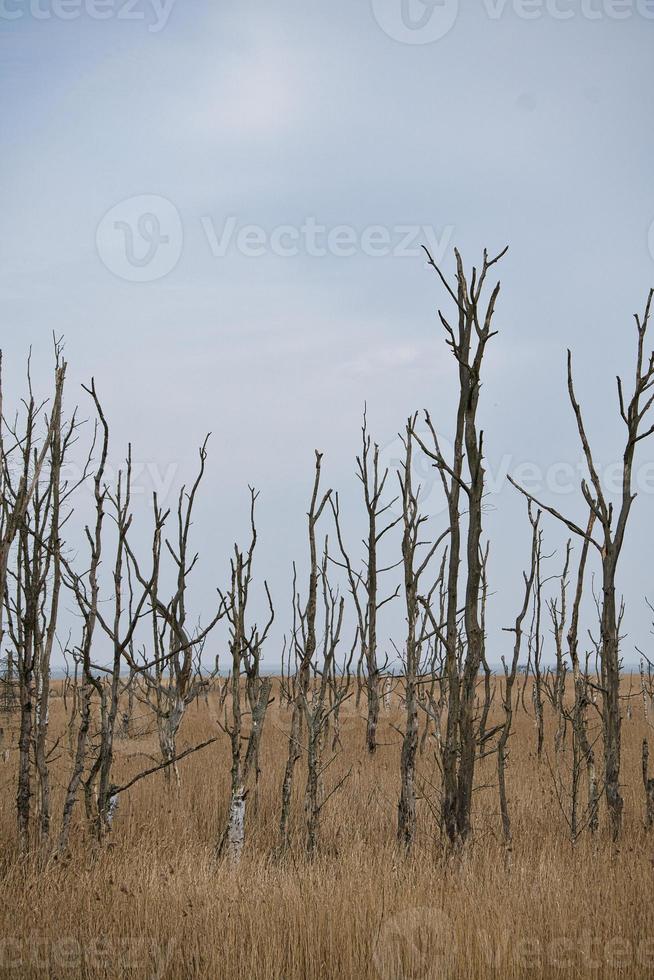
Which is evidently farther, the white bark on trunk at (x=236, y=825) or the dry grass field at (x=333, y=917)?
the white bark on trunk at (x=236, y=825)

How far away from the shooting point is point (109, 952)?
12.9 feet

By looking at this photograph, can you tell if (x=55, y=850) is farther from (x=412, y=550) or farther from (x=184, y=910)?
(x=412, y=550)

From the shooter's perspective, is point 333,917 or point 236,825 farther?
point 236,825

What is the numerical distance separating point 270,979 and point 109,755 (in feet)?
7.47

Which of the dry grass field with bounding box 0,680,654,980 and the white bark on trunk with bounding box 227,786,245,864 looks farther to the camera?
the white bark on trunk with bounding box 227,786,245,864

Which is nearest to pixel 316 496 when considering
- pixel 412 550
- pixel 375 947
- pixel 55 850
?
pixel 412 550

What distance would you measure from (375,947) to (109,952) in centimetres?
132

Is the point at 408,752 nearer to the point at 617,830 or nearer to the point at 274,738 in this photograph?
the point at 617,830

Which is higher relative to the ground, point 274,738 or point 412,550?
point 412,550

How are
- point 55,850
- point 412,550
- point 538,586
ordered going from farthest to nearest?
point 538,586 < point 412,550 < point 55,850

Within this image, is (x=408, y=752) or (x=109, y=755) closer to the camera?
(x=109, y=755)

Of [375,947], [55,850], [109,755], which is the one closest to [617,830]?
[375,947]

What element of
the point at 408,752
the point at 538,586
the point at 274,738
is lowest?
the point at 274,738

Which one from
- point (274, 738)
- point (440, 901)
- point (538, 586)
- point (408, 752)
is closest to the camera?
point (440, 901)
